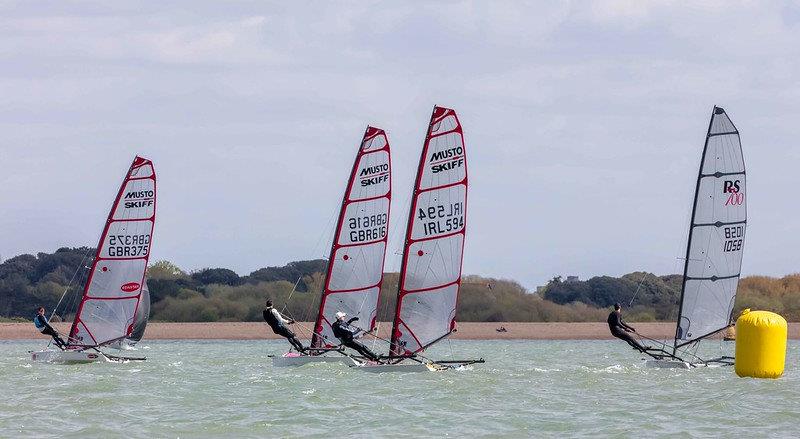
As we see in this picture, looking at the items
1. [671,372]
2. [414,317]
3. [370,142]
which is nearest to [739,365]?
[671,372]

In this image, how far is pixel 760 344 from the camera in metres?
30.8

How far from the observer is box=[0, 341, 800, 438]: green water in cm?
2333

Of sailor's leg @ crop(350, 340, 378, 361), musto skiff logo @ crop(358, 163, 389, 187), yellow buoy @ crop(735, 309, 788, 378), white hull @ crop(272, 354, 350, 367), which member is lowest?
white hull @ crop(272, 354, 350, 367)

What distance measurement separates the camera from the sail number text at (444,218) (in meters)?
33.9

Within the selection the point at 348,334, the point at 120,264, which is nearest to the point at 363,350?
the point at 348,334

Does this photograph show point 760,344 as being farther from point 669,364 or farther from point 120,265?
point 120,265

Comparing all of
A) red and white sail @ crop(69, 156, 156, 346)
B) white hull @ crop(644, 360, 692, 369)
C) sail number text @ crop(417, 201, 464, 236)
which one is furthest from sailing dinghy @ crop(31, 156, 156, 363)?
white hull @ crop(644, 360, 692, 369)

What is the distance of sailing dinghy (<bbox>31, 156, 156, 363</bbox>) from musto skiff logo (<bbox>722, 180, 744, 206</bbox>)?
14.1 meters

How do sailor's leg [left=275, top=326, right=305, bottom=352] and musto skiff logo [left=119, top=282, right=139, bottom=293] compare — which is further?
musto skiff logo [left=119, top=282, right=139, bottom=293]

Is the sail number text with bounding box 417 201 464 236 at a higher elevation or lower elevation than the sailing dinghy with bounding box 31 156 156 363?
higher

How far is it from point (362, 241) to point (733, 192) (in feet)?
29.6

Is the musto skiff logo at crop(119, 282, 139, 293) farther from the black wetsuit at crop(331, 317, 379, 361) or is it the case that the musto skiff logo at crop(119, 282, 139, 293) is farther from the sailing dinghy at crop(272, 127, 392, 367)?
the black wetsuit at crop(331, 317, 379, 361)

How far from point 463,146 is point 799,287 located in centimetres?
4040

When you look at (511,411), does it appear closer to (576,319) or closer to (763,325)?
(763,325)
